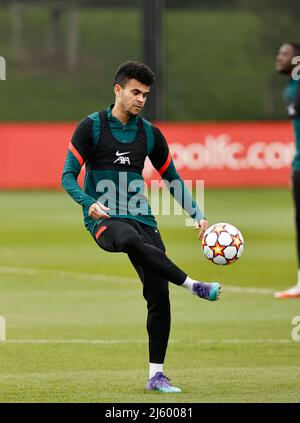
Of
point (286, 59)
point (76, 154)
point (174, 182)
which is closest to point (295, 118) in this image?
point (286, 59)

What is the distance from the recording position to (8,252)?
19906mm

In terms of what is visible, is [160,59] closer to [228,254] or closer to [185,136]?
[185,136]

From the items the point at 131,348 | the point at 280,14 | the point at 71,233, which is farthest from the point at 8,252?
the point at 280,14

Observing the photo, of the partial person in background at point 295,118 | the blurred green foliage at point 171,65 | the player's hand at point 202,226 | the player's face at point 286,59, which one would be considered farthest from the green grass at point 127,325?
the blurred green foliage at point 171,65

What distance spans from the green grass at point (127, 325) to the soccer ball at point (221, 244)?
0.93 metres

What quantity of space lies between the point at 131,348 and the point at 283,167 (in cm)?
2243

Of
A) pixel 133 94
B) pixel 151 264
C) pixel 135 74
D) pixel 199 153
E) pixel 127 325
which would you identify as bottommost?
pixel 127 325

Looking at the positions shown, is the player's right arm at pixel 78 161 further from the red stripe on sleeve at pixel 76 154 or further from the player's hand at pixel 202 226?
the player's hand at pixel 202 226

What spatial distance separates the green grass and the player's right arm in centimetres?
139

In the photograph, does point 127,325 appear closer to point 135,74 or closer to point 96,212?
point 96,212

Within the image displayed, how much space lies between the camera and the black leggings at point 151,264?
29.1ft

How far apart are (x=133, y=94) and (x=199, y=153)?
78.2ft

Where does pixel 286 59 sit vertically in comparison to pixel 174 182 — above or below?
above

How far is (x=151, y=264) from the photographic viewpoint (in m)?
8.87
